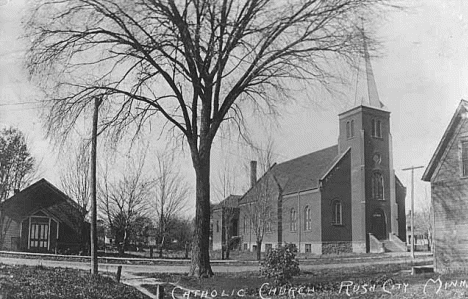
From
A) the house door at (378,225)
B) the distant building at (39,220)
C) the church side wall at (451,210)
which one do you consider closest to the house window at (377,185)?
the house door at (378,225)

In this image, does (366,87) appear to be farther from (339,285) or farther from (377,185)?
(339,285)

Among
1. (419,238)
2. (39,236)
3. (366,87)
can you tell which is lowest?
(419,238)

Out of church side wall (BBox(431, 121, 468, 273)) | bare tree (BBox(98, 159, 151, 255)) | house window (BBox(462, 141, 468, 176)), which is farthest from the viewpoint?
house window (BBox(462, 141, 468, 176))

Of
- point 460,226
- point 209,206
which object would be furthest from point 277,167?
point 460,226

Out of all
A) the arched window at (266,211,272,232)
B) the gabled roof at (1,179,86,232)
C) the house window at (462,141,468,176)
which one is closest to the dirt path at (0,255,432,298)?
the gabled roof at (1,179,86,232)

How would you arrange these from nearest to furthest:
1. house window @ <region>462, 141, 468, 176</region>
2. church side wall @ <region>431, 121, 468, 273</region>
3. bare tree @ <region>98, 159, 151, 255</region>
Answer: bare tree @ <region>98, 159, 151, 255</region>, church side wall @ <region>431, 121, 468, 273</region>, house window @ <region>462, 141, 468, 176</region>

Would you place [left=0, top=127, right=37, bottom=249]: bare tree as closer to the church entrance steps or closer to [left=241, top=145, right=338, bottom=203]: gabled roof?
[left=241, top=145, right=338, bottom=203]: gabled roof

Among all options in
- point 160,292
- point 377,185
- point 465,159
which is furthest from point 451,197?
point 160,292

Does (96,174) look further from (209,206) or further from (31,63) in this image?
(209,206)

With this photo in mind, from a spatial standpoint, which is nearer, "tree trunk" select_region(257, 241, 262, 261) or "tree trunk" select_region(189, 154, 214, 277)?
"tree trunk" select_region(189, 154, 214, 277)
